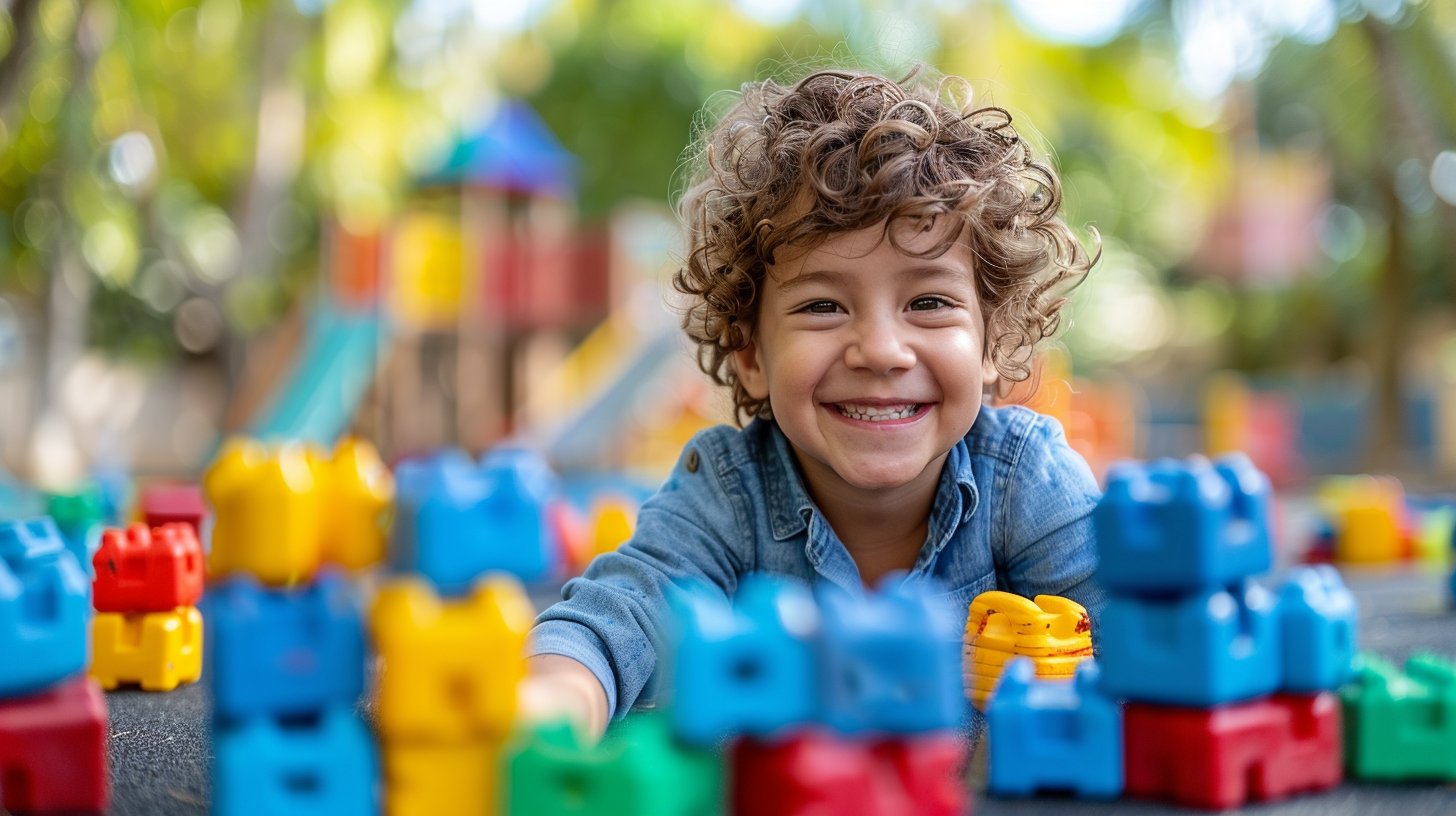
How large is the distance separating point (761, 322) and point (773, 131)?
0.29 metres

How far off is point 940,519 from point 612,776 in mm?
993

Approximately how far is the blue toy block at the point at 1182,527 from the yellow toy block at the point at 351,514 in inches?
23.9

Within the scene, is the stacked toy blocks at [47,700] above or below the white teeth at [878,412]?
below

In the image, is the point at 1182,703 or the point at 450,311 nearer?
the point at 1182,703

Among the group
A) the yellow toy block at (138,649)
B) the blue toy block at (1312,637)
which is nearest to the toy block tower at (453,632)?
the blue toy block at (1312,637)

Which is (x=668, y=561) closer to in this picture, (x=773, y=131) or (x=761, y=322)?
(x=761, y=322)

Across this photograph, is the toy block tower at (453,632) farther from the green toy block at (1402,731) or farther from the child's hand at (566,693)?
the green toy block at (1402,731)

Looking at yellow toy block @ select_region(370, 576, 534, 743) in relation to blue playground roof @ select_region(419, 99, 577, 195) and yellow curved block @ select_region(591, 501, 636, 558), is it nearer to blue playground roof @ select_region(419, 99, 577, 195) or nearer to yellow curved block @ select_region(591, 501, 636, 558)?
yellow curved block @ select_region(591, 501, 636, 558)

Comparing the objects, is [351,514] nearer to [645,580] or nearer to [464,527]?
[464,527]

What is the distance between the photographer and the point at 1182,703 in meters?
1.18

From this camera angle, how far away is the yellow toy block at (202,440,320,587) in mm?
982

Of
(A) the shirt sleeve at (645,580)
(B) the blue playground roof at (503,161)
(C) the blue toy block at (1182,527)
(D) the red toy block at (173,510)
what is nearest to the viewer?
(C) the blue toy block at (1182,527)

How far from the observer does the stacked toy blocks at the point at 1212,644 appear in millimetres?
1126

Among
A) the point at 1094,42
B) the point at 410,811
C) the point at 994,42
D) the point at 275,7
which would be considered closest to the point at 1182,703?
the point at 410,811
